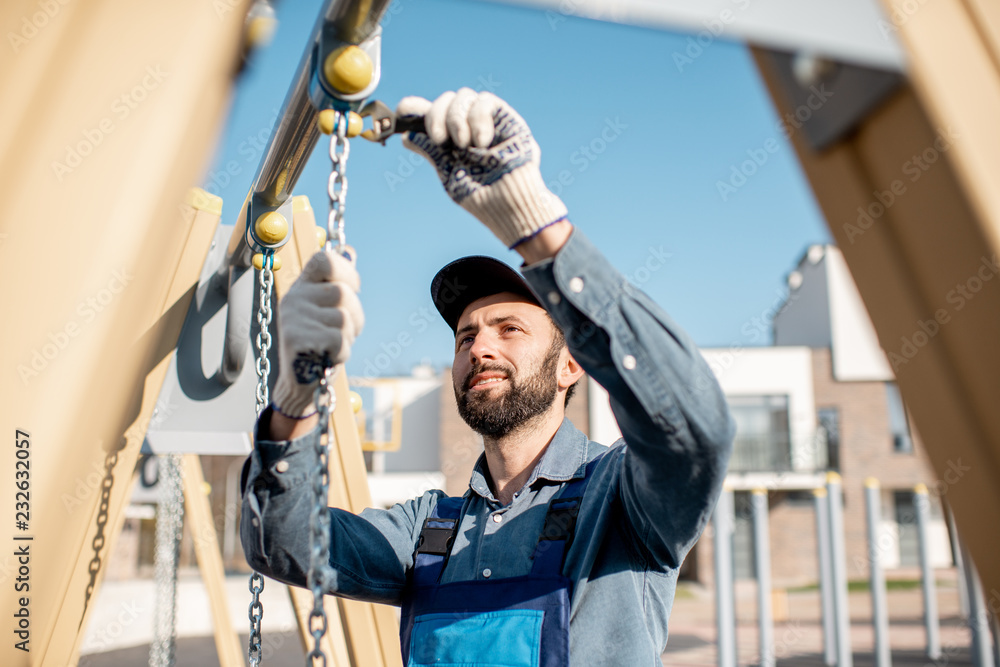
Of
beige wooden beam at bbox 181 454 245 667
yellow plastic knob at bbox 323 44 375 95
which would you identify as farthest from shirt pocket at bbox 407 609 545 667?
beige wooden beam at bbox 181 454 245 667

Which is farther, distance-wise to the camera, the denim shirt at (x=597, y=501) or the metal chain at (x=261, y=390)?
the metal chain at (x=261, y=390)

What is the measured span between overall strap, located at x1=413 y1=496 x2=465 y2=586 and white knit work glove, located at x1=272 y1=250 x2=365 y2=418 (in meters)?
0.72

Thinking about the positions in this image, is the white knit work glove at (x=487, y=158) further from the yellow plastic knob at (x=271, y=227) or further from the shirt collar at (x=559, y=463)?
the yellow plastic knob at (x=271, y=227)

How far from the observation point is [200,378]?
284 centimetres

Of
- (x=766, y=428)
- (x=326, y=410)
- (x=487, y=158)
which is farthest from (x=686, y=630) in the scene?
(x=487, y=158)

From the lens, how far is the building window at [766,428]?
68.9ft

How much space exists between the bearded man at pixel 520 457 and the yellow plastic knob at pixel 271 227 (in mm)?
472

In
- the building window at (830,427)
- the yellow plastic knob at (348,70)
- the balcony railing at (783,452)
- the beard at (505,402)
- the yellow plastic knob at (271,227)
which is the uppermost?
the building window at (830,427)

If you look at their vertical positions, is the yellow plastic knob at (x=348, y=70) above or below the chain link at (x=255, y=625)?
above

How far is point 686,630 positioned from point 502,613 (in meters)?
13.2

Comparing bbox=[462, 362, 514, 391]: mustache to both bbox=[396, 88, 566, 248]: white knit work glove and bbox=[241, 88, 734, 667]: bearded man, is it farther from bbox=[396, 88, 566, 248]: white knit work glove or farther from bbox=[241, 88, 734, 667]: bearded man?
bbox=[396, 88, 566, 248]: white knit work glove

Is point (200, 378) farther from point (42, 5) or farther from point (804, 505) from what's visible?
point (804, 505)

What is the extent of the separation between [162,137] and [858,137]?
69 centimetres

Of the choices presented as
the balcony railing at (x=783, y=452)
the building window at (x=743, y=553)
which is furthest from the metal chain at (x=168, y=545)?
the building window at (x=743, y=553)
